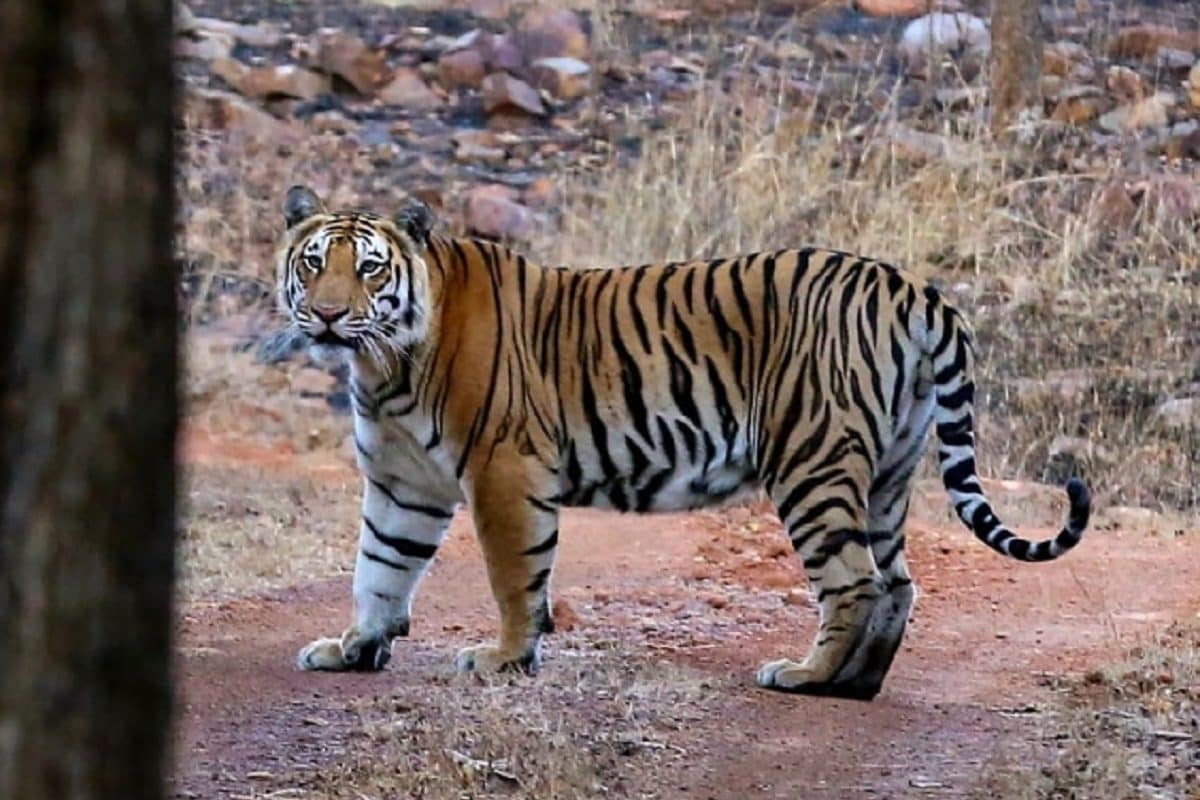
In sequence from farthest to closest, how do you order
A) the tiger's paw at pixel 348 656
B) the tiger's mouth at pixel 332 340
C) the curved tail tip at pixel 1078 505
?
1. the tiger's paw at pixel 348 656
2. the tiger's mouth at pixel 332 340
3. the curved tail tip at pixel 1078 505

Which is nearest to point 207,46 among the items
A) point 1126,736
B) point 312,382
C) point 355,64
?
point 355,64

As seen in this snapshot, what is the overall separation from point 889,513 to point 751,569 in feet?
5.84

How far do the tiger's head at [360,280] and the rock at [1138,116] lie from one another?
322 inches

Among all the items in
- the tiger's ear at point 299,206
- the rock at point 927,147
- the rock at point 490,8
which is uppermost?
the tiger's ear at point 299,206

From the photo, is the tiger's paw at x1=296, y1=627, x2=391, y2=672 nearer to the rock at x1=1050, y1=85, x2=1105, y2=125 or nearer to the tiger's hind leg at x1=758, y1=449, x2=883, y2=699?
the tiger's hind leg at x1=758, y1=449, x2=883, y2=699

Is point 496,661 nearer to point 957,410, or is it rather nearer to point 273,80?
point 957,410

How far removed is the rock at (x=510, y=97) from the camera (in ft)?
46.9

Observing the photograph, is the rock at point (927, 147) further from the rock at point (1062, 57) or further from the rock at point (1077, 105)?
the rock at point (1062, 57)

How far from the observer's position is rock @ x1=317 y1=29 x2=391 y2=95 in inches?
576

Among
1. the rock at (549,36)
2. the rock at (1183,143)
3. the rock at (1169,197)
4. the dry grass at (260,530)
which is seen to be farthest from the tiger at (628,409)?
the rock at (549,36)

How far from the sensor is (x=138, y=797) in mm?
2150

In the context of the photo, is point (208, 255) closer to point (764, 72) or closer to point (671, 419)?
point (764, 72)

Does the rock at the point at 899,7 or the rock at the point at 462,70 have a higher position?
the rock at the point at 899,7

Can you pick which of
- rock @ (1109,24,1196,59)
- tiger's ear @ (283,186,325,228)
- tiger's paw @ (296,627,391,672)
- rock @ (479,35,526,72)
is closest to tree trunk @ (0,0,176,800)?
tiger's paw @ (296,627,391,672)
